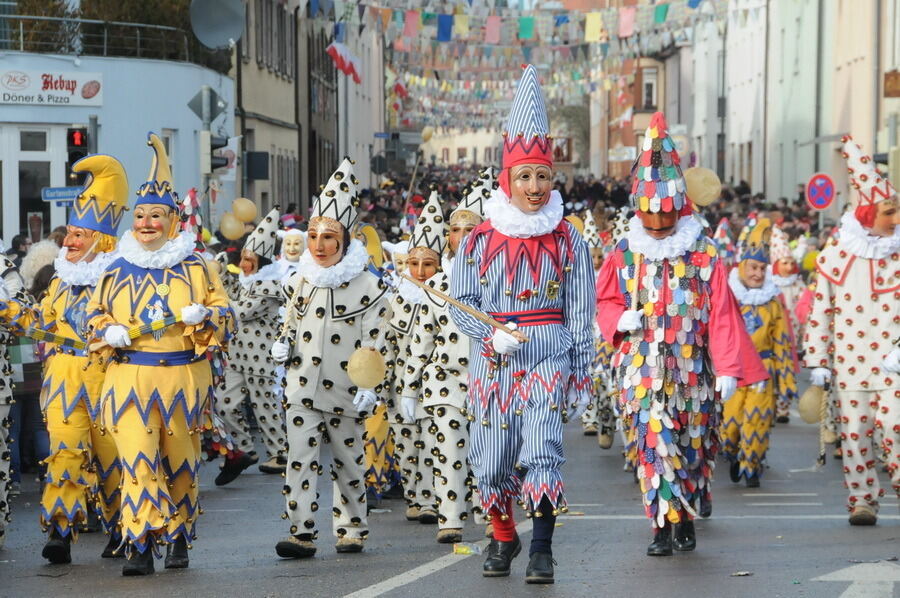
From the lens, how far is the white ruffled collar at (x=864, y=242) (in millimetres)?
11211

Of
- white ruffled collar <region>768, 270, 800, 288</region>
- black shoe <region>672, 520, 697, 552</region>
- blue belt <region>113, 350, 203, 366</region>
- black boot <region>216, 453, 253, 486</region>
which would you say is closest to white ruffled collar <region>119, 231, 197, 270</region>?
blue belt <region>113, 350, 203, 366</region>

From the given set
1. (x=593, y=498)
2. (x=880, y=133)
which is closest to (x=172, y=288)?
(x=593, y=498)

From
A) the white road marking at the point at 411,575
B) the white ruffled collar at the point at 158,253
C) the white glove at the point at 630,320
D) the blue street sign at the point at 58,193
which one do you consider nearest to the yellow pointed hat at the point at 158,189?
the white ruffled collar at the point at 158,253

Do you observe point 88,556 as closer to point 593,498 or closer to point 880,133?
point 593,498

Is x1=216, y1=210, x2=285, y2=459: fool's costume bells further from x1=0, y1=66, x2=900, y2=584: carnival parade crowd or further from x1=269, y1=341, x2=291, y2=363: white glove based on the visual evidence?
x1=269, y1=341, x2=291, y2=363: white glove

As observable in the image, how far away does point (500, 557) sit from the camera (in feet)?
30.0

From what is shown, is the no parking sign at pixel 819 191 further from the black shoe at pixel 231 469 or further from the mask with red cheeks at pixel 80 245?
the mask with red cheeks at pixel 80 245

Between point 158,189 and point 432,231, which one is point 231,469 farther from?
point 158,189

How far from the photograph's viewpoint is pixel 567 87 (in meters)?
70.8

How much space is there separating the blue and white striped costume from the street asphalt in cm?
54

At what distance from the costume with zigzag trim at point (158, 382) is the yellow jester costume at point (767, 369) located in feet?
17.5

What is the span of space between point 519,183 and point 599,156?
110107mm

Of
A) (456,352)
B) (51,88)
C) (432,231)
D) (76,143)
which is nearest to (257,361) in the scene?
(432,231)

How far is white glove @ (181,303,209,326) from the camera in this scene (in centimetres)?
927
